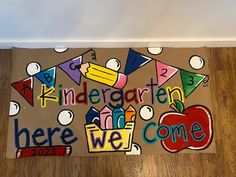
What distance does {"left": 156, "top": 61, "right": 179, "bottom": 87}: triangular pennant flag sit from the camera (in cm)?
139

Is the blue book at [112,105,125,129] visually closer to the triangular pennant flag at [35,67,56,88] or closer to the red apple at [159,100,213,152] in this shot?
the red apple at [159,100,213,152]

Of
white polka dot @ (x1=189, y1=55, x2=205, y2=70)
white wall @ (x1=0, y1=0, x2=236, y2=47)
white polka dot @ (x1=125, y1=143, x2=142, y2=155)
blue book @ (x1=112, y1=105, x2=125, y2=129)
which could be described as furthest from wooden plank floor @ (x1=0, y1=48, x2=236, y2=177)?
white wall @ (x1=0, y1=0, x2=236, y2=47)

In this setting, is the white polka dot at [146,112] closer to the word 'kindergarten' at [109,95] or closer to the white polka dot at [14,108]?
the word 'kindergarten' at [109,95]

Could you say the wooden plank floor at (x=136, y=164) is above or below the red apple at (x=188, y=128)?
below

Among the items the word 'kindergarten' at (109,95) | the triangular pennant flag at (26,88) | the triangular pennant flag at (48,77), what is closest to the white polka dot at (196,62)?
the word 'kindergarten' at (109,95)

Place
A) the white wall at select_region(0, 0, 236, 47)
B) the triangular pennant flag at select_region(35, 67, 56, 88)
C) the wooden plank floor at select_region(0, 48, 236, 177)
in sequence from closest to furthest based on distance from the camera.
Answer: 1. the white wall at select_region(0, 0, 236, 47)
2. the wooden plank floor at select_region(0, 48, 236, 177)
3. the triangular pennant flag at select_region(35, 67, 56, 88)

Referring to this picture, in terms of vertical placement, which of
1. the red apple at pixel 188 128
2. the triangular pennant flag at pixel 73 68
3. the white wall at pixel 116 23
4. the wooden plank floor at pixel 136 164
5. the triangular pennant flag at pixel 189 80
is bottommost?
the wooden plank floor at pixel 136 164

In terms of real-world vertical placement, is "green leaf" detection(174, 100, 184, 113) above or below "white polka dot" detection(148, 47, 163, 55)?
below

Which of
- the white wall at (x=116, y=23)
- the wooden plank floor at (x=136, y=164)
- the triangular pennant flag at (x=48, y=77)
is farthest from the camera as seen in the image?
the triangular pennant flag at (x=48, y=77)

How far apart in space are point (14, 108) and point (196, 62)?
94 cm

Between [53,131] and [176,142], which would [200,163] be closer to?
[176,142]

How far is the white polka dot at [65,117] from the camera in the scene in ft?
4.35

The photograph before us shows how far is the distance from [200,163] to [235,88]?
43 cm

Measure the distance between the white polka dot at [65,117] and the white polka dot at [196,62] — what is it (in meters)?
0.66
